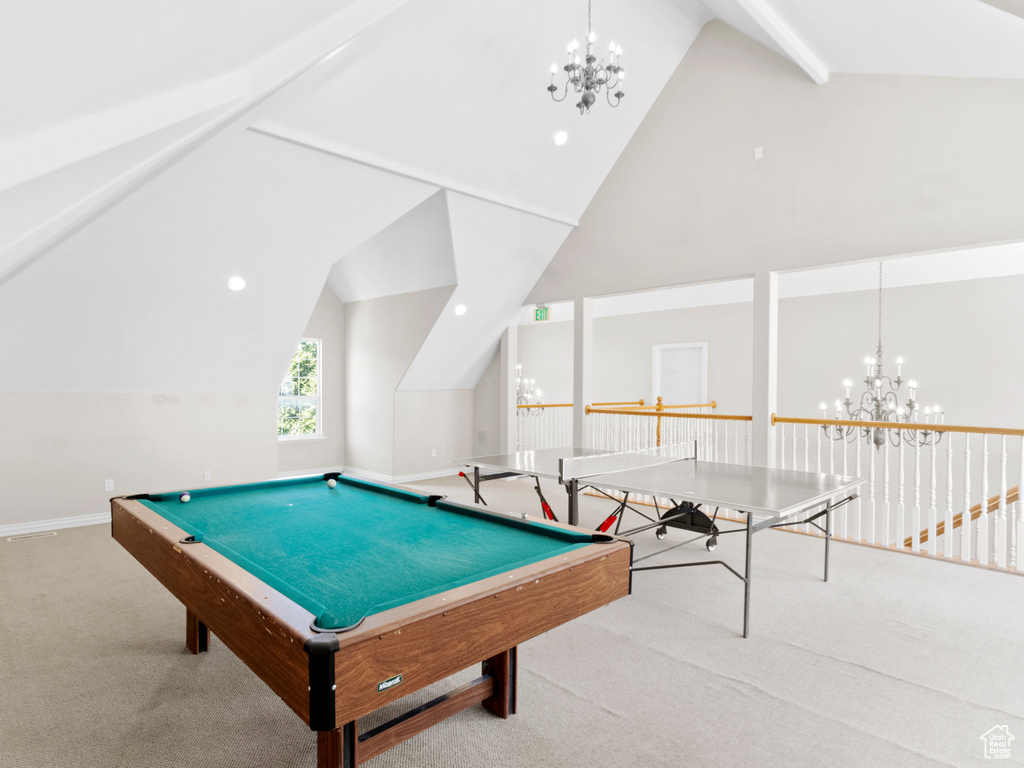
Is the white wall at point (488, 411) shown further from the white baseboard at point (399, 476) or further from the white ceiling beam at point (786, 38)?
the white ceiling beam at point (786, 38)

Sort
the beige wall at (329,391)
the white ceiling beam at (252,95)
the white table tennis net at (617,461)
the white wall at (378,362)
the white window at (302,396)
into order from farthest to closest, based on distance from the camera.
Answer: the beige wall at (329,391) → the white window at (302,396) → the white wall at (378,362) → the white table tennis net at (617,461) → the white ceiling beam at (252,95)

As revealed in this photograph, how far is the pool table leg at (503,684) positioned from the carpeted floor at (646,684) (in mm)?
52

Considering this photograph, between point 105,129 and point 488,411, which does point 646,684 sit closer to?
point 105,129

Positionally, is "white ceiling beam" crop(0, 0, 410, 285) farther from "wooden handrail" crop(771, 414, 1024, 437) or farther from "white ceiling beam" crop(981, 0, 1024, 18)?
"wooden handrail" crop(771, 414, 1024, 437)

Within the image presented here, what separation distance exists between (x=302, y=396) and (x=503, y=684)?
6.45 m

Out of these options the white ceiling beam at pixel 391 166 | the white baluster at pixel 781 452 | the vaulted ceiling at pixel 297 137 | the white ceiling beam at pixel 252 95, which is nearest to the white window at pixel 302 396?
the vaulted ceiling at pixel 297 137

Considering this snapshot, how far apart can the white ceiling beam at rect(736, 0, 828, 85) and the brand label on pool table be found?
190 inches

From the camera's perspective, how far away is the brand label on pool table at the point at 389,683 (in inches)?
51.0

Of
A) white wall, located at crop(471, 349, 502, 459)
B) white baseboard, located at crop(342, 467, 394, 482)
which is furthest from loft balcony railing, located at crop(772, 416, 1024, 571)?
white baseboard, located at crop(342, 467, 394, 482)

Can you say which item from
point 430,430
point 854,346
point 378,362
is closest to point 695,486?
point 854,346

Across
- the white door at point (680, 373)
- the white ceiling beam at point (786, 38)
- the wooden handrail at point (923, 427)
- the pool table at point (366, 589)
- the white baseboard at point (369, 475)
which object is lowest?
the white baseboard at point (369, 475)

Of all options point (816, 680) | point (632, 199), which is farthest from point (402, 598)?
point (632, 199)

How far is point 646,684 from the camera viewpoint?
2.47 meters

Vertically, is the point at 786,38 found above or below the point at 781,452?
above
